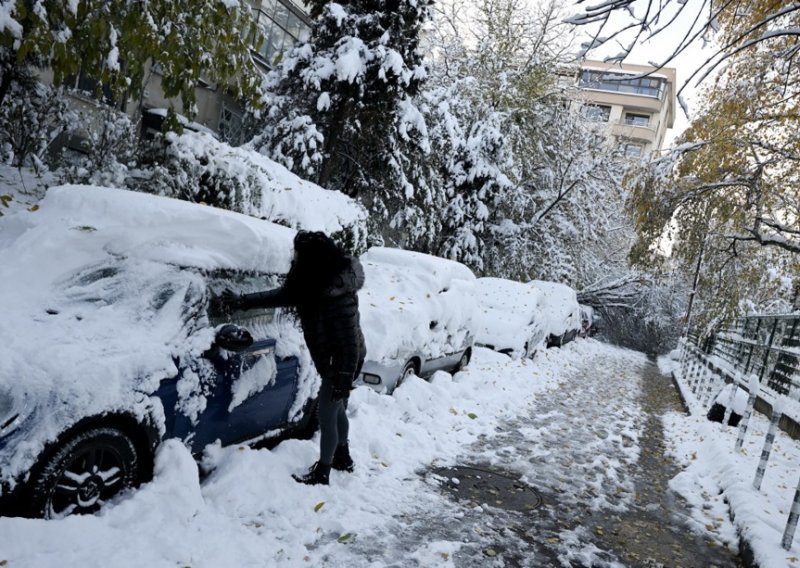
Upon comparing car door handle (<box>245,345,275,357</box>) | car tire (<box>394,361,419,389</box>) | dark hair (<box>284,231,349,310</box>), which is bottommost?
car tire (<box>394,361,419,389</box>)

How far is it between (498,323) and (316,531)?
982 cm

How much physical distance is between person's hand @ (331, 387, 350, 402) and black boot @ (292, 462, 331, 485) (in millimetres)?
512

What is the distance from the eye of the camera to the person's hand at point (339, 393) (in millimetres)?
4348

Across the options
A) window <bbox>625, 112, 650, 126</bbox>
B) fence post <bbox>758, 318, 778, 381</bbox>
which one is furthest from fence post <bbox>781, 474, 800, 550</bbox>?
window <bbox>625, 112, 650, 126</bbox>

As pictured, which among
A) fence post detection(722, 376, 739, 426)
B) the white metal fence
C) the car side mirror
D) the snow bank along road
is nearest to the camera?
the snow bank along road

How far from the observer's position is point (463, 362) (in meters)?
10.1

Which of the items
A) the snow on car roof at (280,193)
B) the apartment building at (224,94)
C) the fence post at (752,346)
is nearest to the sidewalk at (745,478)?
the fence post at (752,346)

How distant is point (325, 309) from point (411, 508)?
1692mm

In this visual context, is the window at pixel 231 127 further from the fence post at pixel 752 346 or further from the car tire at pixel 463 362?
the fence post at pixel 752 346

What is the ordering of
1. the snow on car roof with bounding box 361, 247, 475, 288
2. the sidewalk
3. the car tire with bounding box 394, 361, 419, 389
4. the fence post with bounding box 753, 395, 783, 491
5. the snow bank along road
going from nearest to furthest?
the snow bank along road
the sidewalk
the fence post with bounding box 753, 395, 783, 491
the car tire with bounding box 394, 361, 419, 389
the snow on car roof with bounding box 361, 247, 475, 288

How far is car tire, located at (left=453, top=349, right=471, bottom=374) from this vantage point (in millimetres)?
9797

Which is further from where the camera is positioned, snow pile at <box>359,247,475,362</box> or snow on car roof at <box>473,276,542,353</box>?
snow on car roof at <box>473,276,542,353</box>

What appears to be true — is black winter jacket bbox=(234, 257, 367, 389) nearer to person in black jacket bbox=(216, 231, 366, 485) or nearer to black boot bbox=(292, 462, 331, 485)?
person in black jacket bbox=(216, 231, 366, 485)

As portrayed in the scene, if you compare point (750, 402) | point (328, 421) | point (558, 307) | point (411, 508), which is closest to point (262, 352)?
point (328, 421)
